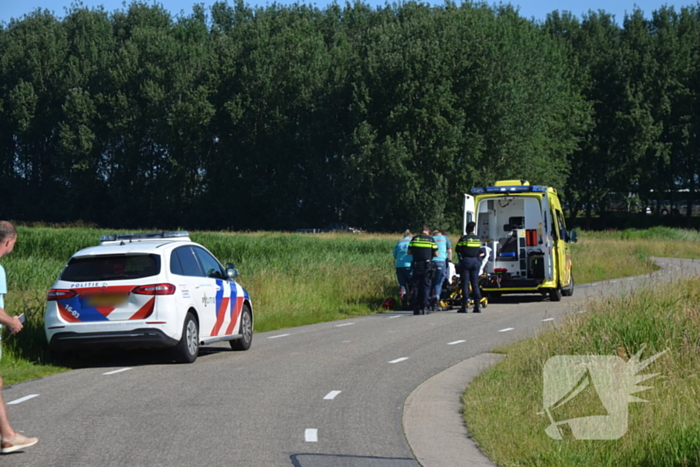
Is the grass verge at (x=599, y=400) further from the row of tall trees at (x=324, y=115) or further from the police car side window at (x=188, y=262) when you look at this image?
the row of tall trees at (x=324, y=115)

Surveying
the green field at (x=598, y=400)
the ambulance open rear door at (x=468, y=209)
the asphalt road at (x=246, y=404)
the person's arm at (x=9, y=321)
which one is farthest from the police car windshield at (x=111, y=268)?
the ambulance open rear door at (x=468, y=209)

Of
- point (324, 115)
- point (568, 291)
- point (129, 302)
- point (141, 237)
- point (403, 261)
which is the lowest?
point (568, 291)

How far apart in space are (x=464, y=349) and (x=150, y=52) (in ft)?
198

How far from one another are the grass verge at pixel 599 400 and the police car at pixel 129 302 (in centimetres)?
402

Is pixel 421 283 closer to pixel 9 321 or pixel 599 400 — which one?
pixel 599 400

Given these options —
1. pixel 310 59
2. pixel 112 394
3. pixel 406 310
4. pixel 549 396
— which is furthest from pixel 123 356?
pixel 310 59

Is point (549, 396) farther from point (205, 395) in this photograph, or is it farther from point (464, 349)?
point (464, 349)

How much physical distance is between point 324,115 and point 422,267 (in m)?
48.0

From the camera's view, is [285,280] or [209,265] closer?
[209,265]

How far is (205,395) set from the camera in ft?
31.0

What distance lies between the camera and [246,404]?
896cm

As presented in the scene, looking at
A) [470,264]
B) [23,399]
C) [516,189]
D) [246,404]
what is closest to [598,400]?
[246,404]

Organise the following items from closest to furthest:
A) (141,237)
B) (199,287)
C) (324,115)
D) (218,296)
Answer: (199,287) → (218,296) → (141,237) → (324,115)

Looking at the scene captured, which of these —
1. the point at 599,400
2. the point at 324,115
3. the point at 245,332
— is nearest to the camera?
the point at 599,400
